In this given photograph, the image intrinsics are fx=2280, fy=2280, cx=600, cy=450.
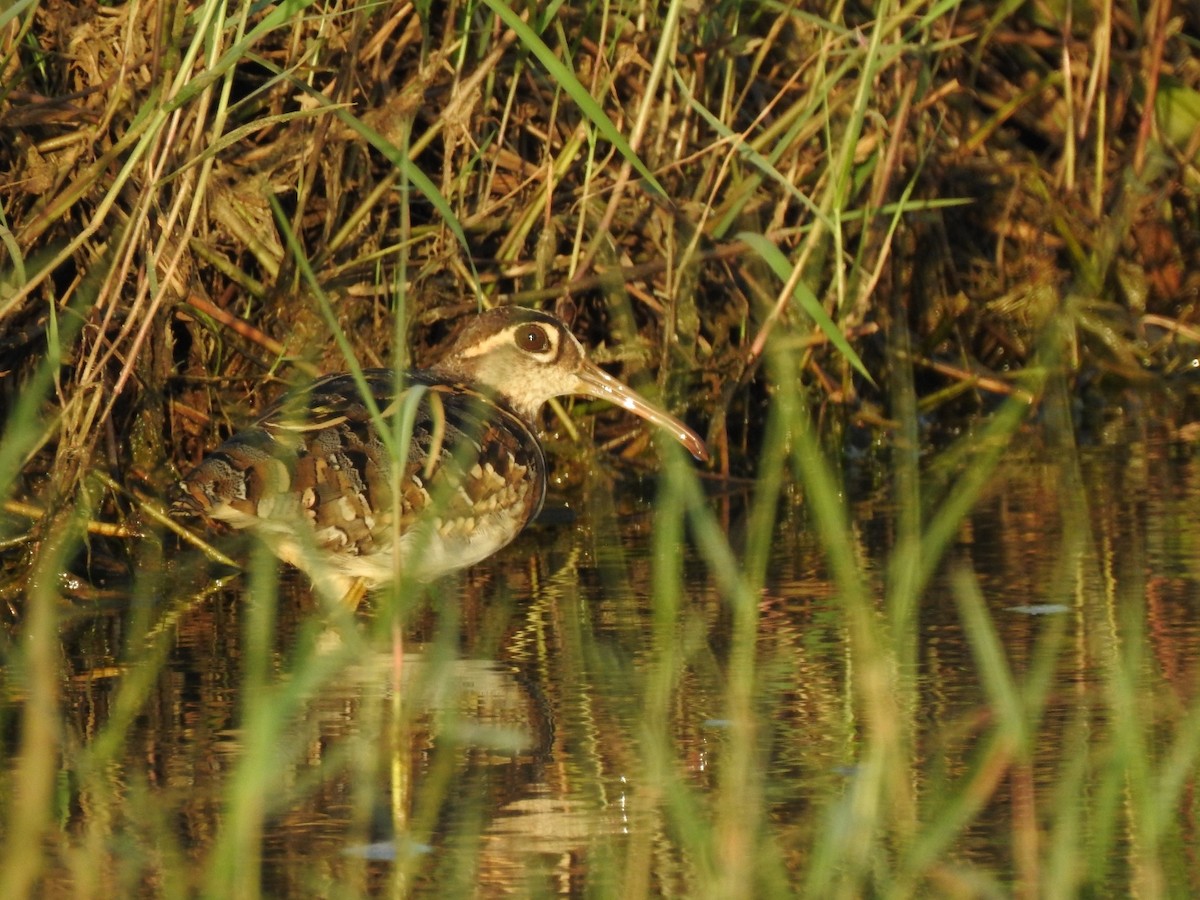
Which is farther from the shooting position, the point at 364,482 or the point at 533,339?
the point at 533,339

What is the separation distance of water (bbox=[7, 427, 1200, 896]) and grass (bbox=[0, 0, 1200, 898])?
0.01 metres

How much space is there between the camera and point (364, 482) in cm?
476

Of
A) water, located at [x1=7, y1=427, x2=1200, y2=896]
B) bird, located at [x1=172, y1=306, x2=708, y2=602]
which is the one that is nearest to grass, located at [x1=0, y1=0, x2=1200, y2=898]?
water, located at [x1=7, y1=427, x2=1200, y2=896]

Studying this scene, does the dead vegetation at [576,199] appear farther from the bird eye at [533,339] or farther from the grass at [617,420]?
the bird eye at [533,339]

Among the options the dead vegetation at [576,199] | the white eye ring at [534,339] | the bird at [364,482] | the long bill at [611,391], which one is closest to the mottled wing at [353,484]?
the bird at [364,482]

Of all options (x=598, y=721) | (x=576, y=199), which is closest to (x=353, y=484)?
(x=598, y=721)

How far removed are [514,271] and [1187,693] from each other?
257 cm

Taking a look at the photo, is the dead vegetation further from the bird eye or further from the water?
the water

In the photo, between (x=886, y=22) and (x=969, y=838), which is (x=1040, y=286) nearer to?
(x=886, y=22)

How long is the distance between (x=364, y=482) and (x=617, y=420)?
1928mm

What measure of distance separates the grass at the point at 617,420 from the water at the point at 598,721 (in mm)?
14

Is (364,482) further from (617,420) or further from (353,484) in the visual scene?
(617,420)

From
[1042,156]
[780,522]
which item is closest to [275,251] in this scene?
[780,522]

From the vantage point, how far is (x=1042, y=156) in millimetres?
7793
